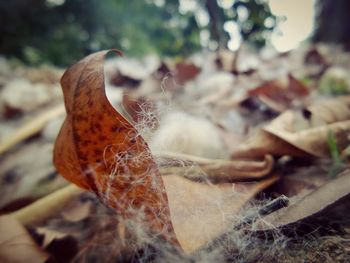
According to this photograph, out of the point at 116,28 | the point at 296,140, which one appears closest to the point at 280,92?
the point at 296,140

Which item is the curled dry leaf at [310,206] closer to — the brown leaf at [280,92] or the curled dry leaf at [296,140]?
the curled dry leaf at [296,140]

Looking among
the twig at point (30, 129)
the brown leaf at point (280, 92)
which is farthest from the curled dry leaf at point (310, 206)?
the twig at point (30, 129)

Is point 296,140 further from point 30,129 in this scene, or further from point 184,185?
point 30,129

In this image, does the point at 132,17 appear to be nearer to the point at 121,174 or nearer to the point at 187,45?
the point at 187,45

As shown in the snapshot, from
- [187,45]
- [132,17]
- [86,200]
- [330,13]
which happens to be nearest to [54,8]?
[132,17]

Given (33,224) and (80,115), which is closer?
(80,115)

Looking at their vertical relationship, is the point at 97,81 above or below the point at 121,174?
above

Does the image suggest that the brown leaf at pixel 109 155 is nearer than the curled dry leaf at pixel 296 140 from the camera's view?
Yes
